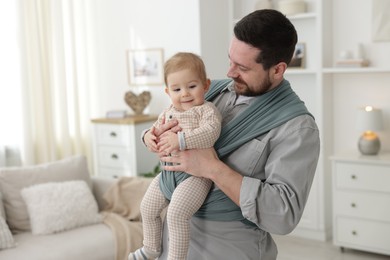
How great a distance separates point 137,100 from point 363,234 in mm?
2158

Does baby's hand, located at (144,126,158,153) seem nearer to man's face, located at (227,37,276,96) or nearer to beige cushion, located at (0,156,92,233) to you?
man's face, located at (227,37,276,96)

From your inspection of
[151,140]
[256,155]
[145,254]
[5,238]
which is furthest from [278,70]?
[5,238]

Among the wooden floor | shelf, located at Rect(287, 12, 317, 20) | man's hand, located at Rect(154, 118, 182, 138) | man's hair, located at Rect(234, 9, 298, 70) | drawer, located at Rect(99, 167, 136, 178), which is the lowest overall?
the wooden floor

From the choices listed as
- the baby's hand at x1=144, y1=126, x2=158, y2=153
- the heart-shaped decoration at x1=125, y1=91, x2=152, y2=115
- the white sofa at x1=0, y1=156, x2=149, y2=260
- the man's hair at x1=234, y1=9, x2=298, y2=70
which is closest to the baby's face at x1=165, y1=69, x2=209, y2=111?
the baby's hand at x1=144, y1=126, x2=158, y2=153

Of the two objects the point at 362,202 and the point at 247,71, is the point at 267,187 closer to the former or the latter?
the point at 247,71

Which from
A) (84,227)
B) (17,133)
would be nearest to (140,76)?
(17,133)

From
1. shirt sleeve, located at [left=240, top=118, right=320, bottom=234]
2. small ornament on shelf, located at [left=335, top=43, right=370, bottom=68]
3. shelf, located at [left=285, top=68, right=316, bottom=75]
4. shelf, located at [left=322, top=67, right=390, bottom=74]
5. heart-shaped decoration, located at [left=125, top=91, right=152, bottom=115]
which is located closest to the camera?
shirt sleeve, located at [left=240, top=118, right=320, bottom=234]

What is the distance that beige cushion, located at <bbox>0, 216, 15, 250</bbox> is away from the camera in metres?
3.26

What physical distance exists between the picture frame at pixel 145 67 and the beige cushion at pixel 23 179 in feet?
4.27

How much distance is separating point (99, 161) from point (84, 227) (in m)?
1.38

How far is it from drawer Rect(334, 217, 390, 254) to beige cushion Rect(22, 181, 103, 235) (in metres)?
1.84

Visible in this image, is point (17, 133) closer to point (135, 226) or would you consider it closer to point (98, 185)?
point (98, 185)

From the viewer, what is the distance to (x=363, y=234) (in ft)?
13.6

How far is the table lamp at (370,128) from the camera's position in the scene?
4.15 metres
